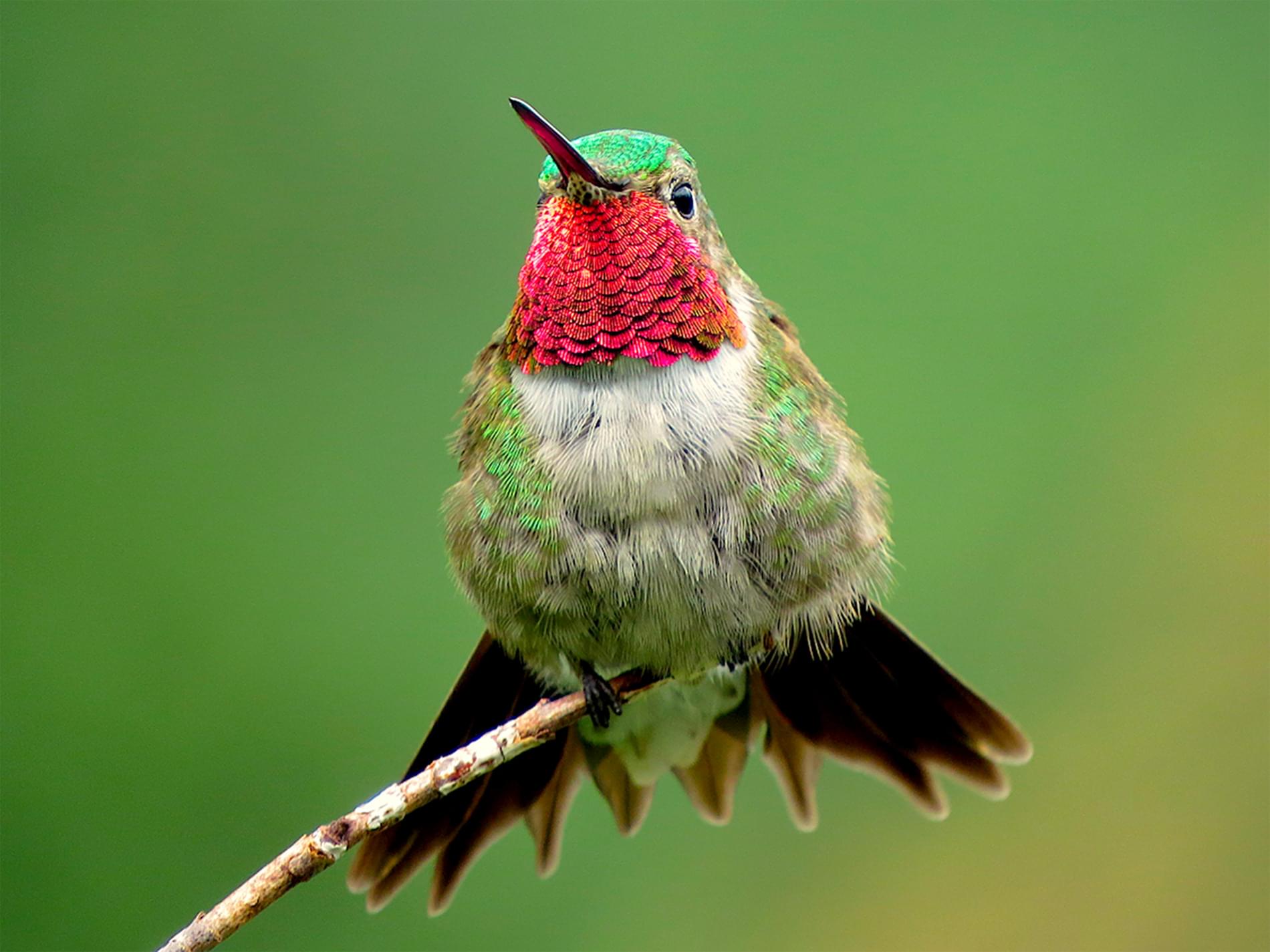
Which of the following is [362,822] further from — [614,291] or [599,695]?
[614,291]

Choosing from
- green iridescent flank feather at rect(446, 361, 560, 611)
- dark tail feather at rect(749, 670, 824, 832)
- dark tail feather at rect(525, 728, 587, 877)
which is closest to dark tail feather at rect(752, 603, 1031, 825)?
dark tail feather at rect(749, 670, 824, 832)

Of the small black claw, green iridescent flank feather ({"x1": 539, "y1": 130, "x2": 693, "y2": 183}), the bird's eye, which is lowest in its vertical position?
the small black claw

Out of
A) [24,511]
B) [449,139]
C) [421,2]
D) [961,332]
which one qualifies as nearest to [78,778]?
[24,511]

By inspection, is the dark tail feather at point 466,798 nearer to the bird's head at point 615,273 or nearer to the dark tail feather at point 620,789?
the dark tail feather at point 620,789

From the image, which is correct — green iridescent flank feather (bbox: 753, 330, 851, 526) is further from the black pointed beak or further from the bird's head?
the black pointed beak

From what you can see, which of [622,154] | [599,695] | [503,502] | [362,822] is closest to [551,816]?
[599,695]

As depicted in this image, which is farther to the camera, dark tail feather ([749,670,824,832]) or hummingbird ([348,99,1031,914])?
dark tail feather ([749,670,824,832])

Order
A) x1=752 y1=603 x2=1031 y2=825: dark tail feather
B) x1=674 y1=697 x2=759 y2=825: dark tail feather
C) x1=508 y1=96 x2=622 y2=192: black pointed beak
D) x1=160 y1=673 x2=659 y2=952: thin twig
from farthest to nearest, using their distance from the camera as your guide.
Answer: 1. x1=674 y1=697 x2=759 y2=825: dark tail feather
2. x1=752 y1=603 x2=1031 y2=825: dark tail feather
3. x1=508 y1=96 x2=622 y2=192: black pointed beak
4. x1=160 y1=673 x2=659 y2=952: thin twig
